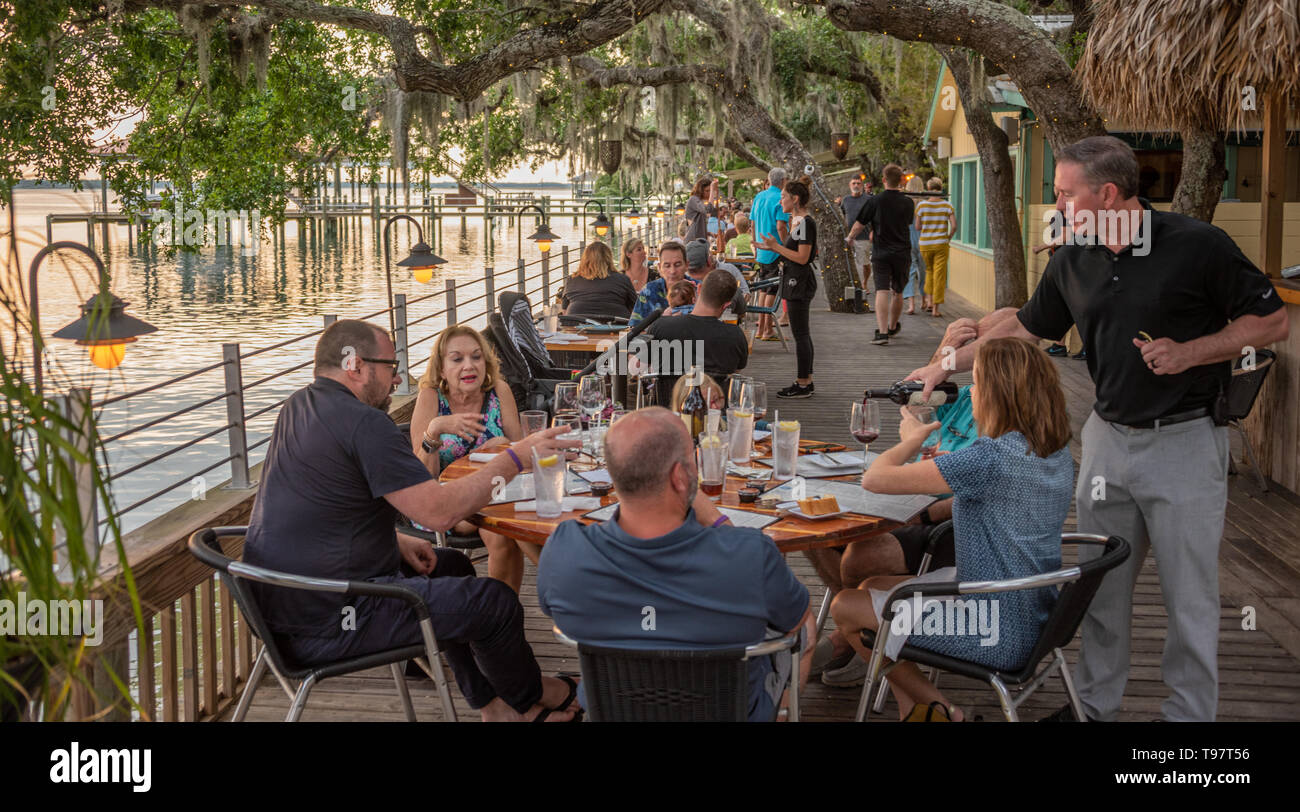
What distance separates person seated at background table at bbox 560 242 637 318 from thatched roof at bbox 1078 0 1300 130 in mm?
3804

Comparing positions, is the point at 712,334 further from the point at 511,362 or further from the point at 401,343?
the point at 401,343

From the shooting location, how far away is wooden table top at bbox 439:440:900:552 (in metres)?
3.64

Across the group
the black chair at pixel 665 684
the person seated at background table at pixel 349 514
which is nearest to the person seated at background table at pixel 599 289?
the person seated at background table at pixel 349 514

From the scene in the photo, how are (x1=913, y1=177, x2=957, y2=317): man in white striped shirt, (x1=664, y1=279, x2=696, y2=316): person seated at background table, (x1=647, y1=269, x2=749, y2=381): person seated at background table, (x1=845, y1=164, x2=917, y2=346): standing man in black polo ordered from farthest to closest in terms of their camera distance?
(x1=913, y1=177, x2=957, y2=317): man in white striped shirt < (x1=845, y1=164, x2=917, y2=346): standing man in black polo < (x1=664, y1=279, x2=696, y2=316): person seated at background table < (x1=647, y1=269, x2=749, y2=381): person seated at background table

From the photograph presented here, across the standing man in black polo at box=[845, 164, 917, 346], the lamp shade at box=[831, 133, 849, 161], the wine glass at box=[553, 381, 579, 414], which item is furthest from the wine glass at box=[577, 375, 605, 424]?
the lamp shade at box=[831, 133, 849, 161]

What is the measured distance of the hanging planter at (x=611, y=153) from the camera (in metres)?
25.1

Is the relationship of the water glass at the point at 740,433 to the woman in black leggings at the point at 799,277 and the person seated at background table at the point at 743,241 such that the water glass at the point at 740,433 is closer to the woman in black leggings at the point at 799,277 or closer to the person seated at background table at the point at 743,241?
the woman in black leggings at the point at 799,277

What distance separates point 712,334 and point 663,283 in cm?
245

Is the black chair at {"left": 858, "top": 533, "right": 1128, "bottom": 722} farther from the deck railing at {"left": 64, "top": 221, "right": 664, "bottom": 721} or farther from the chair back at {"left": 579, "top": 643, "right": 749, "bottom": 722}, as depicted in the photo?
the deck railing at {"left": 64, "top": 221, "right": 664, "bottom": 721}

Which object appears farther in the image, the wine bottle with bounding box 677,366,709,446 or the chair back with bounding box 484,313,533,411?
the chair back with bounding box 484,313,533,411

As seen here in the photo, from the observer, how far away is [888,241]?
1402cm

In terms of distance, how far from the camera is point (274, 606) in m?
3.61

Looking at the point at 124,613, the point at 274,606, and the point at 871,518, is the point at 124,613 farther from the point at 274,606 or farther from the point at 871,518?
the point at 871,518
